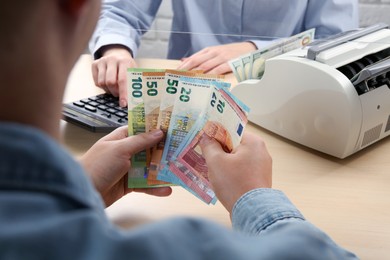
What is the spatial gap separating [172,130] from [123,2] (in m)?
0.86

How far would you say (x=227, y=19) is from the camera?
5.92 feet

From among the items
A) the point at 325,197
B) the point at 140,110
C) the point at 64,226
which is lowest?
the point at 325,197

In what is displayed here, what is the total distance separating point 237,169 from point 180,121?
0.17m

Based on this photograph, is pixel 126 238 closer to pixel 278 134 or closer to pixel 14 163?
pixel 14 163

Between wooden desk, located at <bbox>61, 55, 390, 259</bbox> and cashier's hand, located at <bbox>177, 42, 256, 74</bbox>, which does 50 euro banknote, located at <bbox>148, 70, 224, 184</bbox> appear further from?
cashier's hand, located at <bbox>177, 42, 256, 74</bbox>

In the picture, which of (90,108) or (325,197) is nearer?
(325,197)

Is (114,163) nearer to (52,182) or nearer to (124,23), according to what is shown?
(52,182)

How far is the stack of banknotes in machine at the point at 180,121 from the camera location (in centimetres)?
96

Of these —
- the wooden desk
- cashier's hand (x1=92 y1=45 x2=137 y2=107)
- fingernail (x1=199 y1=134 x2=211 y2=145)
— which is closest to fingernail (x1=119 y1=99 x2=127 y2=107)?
cashier's hand (x1=92 y1=45 x2=137 y2=107)

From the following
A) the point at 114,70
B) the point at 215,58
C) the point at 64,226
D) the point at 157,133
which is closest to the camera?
the point at 64,226

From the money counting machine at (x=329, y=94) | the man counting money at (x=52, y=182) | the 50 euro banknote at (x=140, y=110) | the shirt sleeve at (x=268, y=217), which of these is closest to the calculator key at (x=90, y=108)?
the 50 euro banknote at (x=140, y=110)

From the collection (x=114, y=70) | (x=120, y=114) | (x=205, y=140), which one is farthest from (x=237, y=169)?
(x=114, y=70)

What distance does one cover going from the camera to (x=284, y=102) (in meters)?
1.18

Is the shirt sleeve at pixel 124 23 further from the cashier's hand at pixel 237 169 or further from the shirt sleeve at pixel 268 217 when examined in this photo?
the shirt sleeve at pixel 268 217
